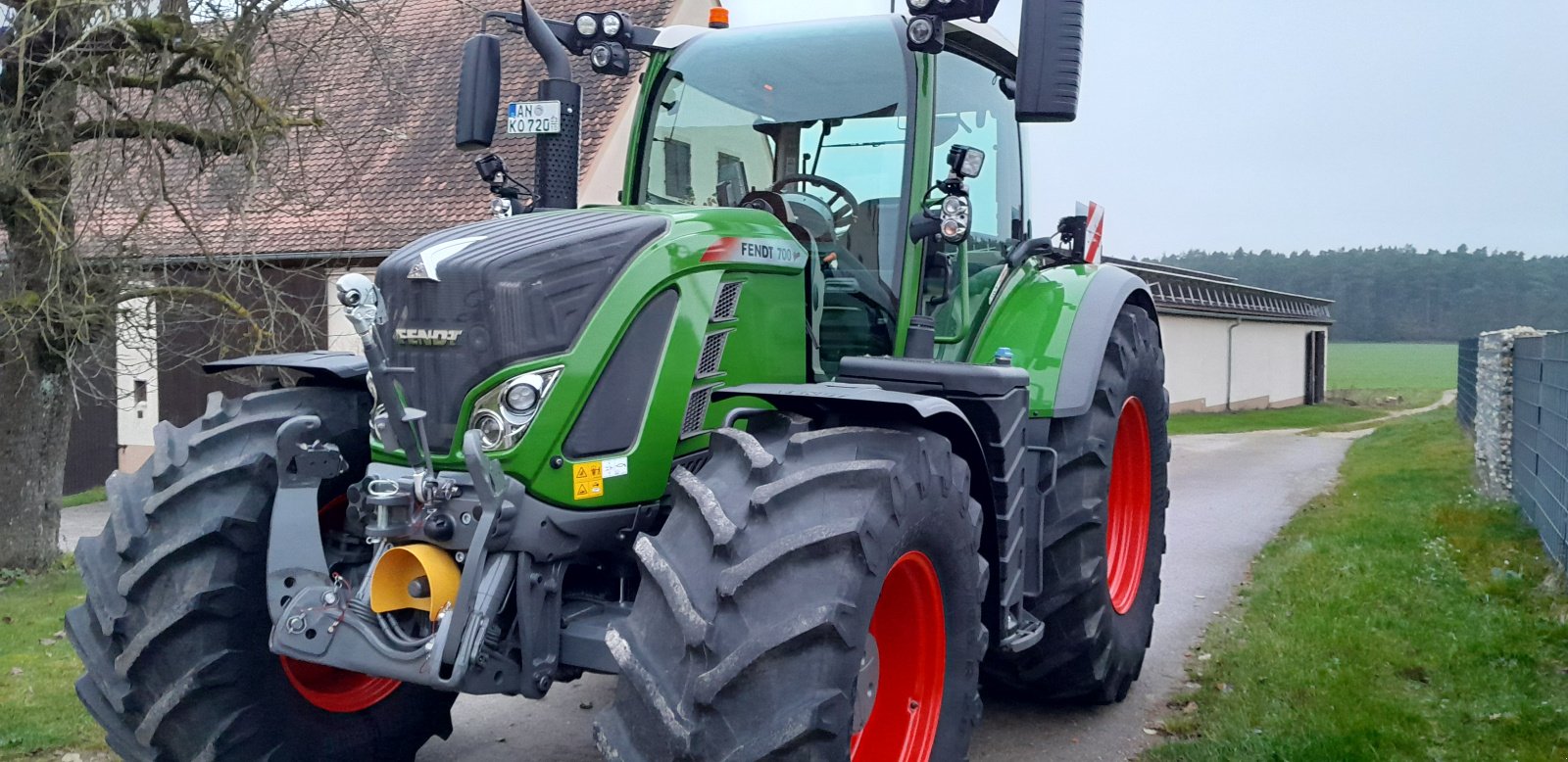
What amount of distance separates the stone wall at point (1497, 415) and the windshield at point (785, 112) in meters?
8.23

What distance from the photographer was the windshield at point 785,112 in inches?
180

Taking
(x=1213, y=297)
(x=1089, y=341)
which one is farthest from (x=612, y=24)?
(x=1213, y=297)

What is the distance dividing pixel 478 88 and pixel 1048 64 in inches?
81.7

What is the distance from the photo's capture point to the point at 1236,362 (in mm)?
32469

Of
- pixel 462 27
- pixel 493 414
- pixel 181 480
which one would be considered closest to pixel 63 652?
pixel 181 480

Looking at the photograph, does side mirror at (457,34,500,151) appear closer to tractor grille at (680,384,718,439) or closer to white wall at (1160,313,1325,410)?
tractor grille at (680,384,718,439)

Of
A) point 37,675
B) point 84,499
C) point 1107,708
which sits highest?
point 1107,708

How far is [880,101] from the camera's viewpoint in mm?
4559

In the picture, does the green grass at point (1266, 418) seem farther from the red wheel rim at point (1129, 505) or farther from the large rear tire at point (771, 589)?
the large rear tire at point (771, 589)

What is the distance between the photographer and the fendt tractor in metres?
3.04

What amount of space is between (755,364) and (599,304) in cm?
63

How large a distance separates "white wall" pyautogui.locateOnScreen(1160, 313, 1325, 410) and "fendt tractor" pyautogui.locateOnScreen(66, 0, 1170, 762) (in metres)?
18.4

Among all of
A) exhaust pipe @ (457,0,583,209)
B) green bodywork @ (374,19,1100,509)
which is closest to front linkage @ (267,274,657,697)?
green bodywork @ (374,19,1100,509)

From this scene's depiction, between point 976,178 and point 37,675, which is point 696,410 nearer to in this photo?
point 976,178
